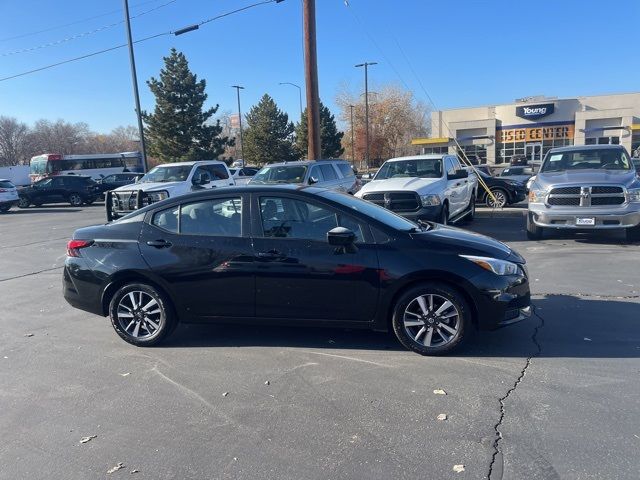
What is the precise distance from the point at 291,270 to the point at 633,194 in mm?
7693

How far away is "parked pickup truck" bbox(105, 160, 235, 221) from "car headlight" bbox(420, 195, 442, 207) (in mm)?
5474

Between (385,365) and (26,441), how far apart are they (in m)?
2.79

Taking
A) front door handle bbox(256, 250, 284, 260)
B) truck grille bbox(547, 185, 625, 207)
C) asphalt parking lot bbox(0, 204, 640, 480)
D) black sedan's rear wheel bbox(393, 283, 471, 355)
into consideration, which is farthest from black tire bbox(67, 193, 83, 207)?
black sedan's rear wheel bbox(393, 283, 471, 355)

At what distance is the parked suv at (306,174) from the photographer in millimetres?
12969

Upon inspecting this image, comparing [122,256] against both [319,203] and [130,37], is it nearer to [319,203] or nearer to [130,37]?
[319,203]

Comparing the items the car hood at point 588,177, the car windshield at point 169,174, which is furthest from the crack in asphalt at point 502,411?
the car windshield at point 169,174

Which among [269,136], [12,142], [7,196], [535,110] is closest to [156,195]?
[7,196]

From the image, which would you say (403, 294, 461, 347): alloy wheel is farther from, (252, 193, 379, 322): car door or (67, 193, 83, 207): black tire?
(67, 193, 83, 207): black tire

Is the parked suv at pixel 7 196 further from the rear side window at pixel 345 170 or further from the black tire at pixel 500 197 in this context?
the black tire at pixel 500 197

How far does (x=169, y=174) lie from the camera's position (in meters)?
14.9

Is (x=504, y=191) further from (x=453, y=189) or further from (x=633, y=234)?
(x=633, y=234)

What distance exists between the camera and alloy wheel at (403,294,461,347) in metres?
4.53

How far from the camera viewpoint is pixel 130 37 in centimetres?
2064

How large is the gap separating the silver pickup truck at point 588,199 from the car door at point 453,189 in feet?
5.67
